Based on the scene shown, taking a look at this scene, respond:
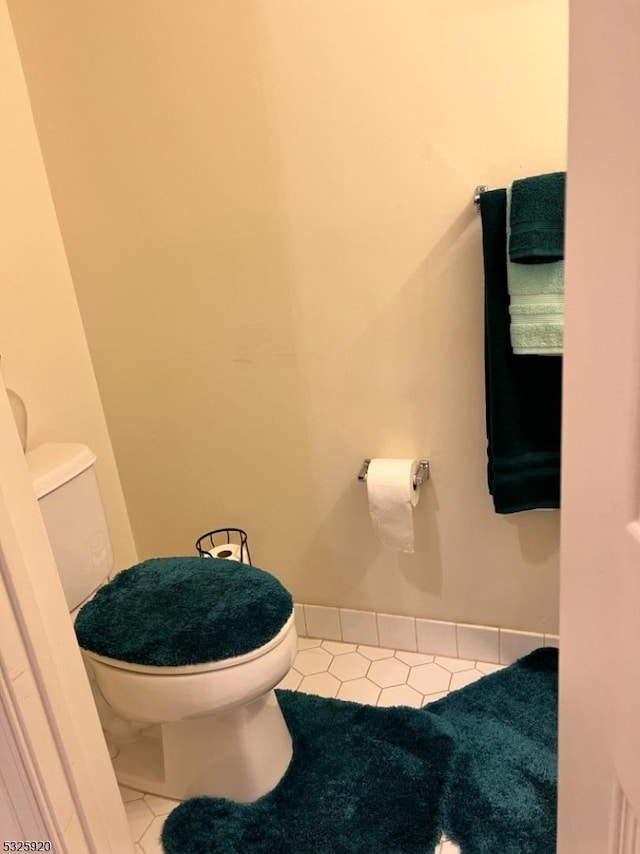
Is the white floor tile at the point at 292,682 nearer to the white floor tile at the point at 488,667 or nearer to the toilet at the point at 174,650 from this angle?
the toilet at the point at 174,650

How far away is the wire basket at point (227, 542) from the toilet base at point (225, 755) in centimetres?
42

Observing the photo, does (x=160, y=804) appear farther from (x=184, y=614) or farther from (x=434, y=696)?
(x=434, y=696)

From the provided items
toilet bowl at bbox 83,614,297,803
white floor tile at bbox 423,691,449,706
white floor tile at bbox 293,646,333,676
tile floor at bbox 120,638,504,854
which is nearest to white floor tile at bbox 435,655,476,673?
tile floor at bbox 120,638,504,854

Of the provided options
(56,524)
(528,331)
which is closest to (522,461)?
(528,331)

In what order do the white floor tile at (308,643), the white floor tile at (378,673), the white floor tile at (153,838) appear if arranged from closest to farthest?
the white floor tile at (153,838) < the white floor tile at (378,673) < the white floor tile at (308,643)

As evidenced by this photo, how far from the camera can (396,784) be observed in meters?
1.45

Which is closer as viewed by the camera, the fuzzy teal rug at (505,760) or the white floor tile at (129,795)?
the fuzzy teal rug at (505,760)

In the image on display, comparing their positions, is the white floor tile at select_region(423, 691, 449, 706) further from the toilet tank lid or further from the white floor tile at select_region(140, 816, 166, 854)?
the toilet tank lid

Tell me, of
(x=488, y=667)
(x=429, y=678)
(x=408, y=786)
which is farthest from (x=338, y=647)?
(x=408, y=786)

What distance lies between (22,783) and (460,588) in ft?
3.96

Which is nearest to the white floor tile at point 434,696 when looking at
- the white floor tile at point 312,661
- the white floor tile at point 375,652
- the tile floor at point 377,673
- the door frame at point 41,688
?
the tile floor at point 377,673

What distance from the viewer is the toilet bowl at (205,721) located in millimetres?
1303

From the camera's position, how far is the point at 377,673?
185 cm

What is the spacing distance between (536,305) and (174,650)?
107 cm
